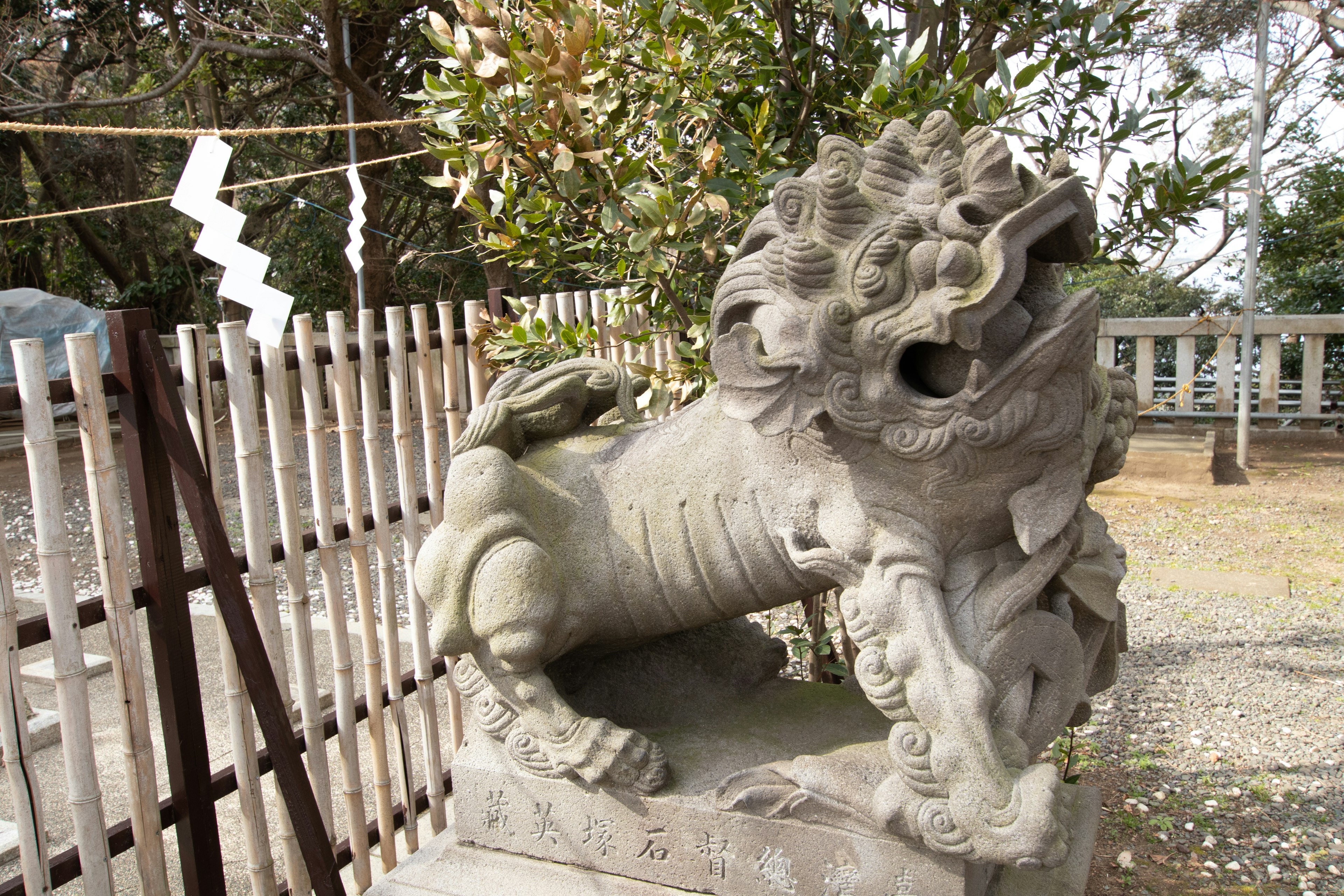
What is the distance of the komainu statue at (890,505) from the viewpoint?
1.61m

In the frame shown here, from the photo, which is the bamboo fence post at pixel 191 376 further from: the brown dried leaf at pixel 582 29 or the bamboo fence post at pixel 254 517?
the brown dried leaf at pixel 582 29

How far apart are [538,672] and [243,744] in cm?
100

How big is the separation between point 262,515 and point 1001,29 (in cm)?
266

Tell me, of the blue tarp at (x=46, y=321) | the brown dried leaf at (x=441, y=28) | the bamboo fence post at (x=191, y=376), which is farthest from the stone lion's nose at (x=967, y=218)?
the blue tarp at (x=46, y=321)

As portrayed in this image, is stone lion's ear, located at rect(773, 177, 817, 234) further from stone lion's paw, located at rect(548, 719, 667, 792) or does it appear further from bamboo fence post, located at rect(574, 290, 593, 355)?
bamboo fence post, located at rect(574, 290, 593, 355)

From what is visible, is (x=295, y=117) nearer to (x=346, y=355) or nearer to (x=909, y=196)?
(x=346, y=355)

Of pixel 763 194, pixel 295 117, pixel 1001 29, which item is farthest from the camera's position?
pixel 295 117

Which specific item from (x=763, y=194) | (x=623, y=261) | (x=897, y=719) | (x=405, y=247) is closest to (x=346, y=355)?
(x=623, y=261)

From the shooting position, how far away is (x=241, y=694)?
246 cm

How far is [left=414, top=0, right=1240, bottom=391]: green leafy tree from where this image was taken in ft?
7.61

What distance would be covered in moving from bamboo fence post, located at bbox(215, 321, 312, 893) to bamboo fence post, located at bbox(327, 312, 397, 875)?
20cm

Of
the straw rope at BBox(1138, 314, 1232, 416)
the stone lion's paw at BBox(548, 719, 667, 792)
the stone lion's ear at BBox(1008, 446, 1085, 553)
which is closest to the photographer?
the stone lion's ear at BBox(1008, 446, 1085, 553)

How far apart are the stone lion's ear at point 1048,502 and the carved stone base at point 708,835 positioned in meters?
0.54

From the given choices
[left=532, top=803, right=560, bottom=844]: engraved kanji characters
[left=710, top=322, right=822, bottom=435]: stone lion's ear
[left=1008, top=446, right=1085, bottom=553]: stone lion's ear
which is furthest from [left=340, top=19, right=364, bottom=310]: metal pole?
[left=1008, top=446, right=1085, bottom=553]: stone lion's ear
